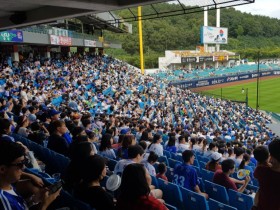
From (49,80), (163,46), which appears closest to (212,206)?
(49,80)

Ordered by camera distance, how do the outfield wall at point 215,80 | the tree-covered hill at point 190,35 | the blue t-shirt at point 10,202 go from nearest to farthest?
the blue t-shirt at point 10,202, the outfield wall at point 215,80, the tree-covered hill at point 190,35

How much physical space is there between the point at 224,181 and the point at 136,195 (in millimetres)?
Result: 2863

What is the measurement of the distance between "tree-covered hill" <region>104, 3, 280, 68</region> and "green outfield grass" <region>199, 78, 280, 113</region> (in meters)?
20.1

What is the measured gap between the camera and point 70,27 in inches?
1303

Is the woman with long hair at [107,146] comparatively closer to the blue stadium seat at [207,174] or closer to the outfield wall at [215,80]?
the blue stadium seat at [207,174]

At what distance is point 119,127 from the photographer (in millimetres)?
10633

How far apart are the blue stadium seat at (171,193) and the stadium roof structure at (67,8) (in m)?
3.41

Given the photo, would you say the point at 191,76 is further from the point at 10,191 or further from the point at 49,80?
the point at 10,191

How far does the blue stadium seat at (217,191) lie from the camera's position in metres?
4.82

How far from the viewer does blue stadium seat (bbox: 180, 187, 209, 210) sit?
412 centimetres

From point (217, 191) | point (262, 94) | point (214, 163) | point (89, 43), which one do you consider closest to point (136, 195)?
point (217, 191)

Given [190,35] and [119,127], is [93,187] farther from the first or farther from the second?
[190,35]

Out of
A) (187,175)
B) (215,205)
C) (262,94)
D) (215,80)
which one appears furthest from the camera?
(215,80)

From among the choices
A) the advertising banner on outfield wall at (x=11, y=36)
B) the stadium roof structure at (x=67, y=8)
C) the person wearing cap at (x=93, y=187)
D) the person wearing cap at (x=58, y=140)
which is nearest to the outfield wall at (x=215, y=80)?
the advertising banner on outfield wall at (x=11, y=36)
